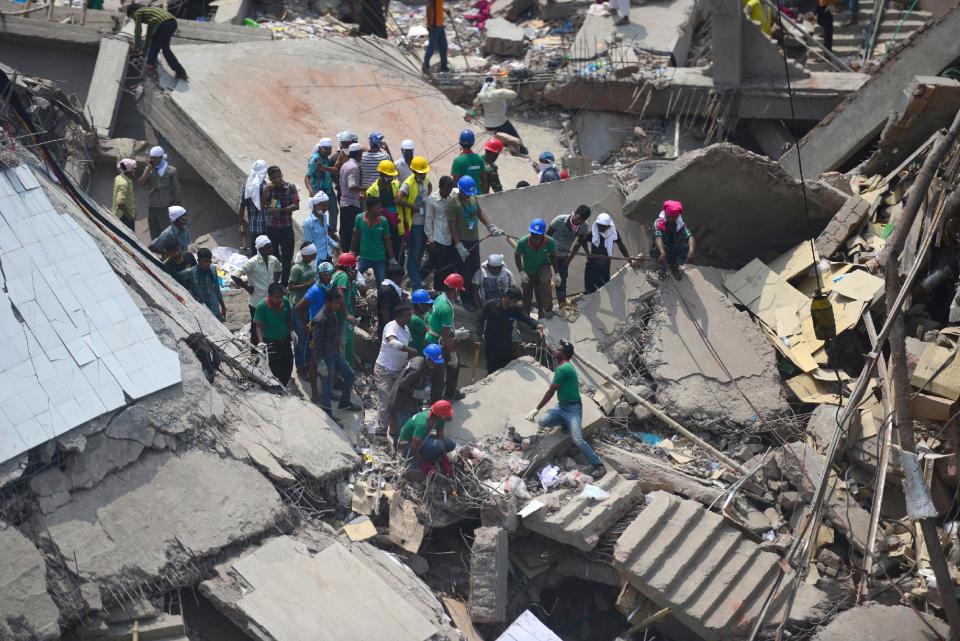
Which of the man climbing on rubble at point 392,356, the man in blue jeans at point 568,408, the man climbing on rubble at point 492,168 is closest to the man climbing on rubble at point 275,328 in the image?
the man climbing on rubble at point 392,356

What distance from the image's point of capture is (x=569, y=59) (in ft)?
56.5

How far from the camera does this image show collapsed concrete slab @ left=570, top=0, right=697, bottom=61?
17.3 m

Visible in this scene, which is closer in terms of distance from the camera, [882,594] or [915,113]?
[882,594]

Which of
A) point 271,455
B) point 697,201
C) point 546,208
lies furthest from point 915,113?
point 271,455

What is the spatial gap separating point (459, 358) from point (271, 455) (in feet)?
9.31

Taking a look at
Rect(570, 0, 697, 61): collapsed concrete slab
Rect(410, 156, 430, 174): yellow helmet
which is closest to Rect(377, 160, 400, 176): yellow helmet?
Rect(410, 156, 430, 174): yellow helmet

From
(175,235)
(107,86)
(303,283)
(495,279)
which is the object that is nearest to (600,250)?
(495,279)

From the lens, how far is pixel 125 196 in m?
12.7

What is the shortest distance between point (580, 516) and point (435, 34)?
28.3 ft

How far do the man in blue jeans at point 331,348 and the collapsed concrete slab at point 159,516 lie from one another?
149cm

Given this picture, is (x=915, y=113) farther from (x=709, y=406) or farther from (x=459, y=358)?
(x=459, y=358)

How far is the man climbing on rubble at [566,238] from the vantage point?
12188mm

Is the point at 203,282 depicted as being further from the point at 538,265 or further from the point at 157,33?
the point at 157,33

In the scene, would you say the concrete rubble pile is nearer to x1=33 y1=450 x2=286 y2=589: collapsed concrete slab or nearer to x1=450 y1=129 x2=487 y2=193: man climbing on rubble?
x1=33 y1=450 x2=286 y2=589: collapsed concrete slab
